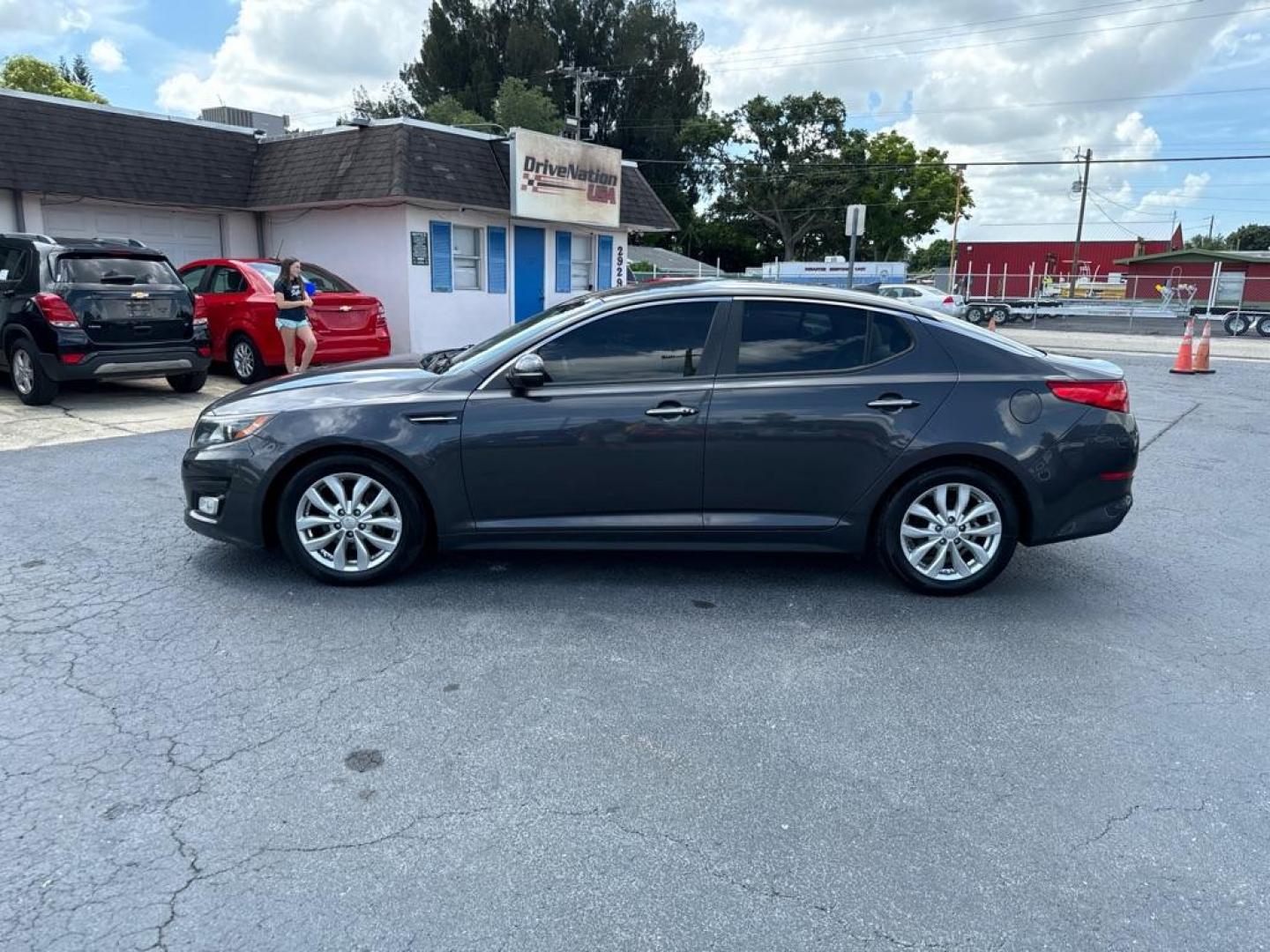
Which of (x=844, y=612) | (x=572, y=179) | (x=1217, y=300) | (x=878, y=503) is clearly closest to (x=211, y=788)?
(x=844, y=612)

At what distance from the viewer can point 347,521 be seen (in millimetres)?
4656

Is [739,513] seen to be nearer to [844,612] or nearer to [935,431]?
[844,612]

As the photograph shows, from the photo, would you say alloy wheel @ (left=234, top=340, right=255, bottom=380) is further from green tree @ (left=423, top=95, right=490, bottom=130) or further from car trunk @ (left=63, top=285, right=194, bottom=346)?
green tree @ (left=423, top=95, right=490, bottom=130)

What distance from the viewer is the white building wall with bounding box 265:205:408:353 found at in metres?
14.9

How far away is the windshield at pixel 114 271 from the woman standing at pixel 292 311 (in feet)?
3.69

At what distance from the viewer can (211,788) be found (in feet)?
9.78

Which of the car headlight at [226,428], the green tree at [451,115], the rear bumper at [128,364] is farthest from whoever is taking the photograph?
the green tree at [451,115]

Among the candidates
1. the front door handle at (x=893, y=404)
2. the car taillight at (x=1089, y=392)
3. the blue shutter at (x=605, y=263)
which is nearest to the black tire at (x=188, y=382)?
the front door handle at (x=893, y=404)

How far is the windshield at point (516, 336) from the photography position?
4.80m

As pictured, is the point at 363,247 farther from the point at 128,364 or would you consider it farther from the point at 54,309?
the point at 54,309

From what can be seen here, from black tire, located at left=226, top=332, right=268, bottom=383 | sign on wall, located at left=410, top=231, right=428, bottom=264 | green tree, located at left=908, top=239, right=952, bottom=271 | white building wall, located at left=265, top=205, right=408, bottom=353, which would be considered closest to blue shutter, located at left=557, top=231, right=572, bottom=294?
sign on wall, located at left=410, top=231, right=428, bottom=264

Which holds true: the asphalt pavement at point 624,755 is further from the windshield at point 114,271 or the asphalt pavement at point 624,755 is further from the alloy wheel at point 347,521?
the windshield at point 114,271

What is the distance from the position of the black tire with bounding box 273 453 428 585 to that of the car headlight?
1.06 ft

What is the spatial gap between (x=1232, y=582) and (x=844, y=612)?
2403mm
